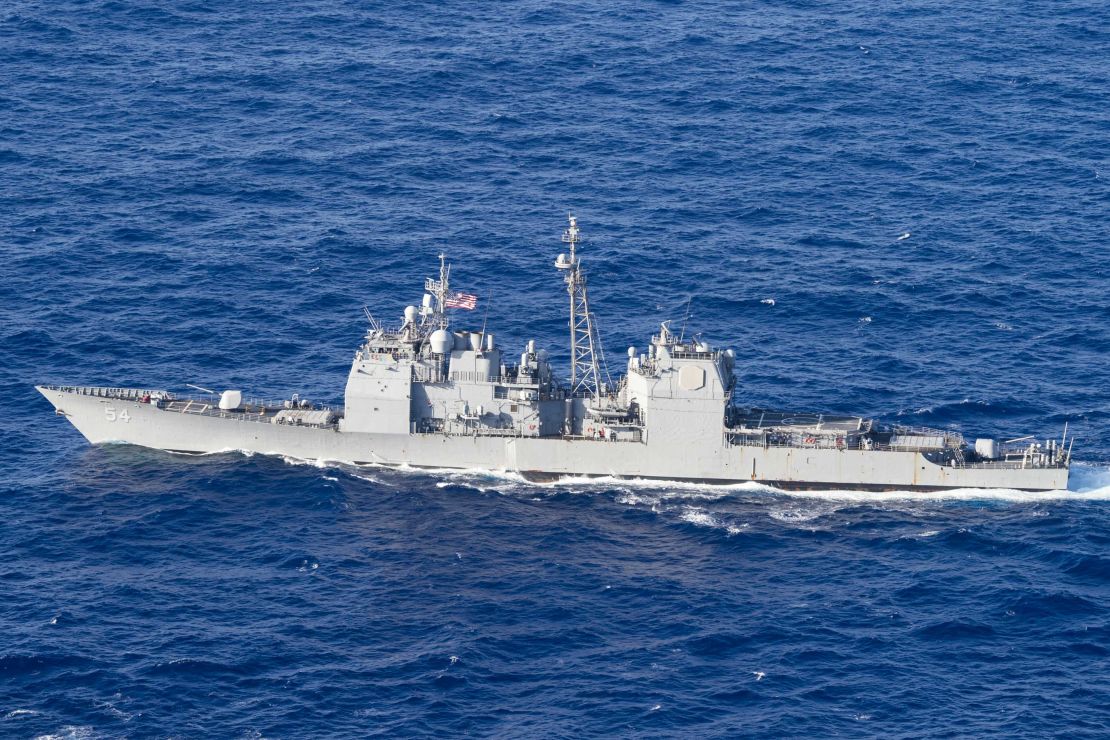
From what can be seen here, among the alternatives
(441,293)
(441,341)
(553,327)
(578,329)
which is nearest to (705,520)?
(578,329)

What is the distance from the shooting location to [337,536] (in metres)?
105

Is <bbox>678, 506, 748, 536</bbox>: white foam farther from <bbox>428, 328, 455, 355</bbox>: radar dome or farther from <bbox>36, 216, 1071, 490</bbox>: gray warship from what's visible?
<bbox>428, 328, 455, 355</bbox>: radar dome

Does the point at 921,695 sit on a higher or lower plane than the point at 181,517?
lower

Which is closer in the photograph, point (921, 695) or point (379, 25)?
point (921, 695)

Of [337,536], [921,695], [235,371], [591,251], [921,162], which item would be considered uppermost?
[921,162]

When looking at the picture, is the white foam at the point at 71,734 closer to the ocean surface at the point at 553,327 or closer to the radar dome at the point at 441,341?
the ocean surface at the point at 553,327

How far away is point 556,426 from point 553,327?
15.4m

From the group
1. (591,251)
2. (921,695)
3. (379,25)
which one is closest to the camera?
(921,695)

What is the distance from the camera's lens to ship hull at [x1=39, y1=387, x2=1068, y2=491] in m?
111

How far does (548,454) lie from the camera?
11350 centimetres

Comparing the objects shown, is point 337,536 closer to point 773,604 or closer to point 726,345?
point 773,604

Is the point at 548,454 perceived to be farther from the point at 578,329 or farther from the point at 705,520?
the point at 705,520

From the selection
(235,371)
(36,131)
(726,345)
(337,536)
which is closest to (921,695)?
(337,536)

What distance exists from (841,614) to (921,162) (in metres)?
64.8
